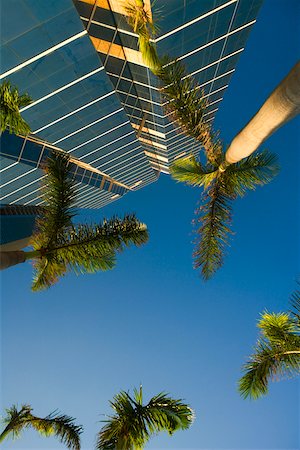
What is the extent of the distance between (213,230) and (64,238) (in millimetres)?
3105

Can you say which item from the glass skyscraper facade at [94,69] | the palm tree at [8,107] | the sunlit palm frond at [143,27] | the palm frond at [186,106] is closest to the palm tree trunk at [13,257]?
the palm tree at [8,107]

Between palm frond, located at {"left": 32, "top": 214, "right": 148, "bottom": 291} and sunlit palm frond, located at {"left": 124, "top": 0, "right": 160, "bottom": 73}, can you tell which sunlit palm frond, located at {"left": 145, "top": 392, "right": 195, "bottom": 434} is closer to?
palm frond, located at {"left": 32, "top": 214, "right": 148, "bottom": 291}

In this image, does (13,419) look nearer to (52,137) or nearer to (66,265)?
(66,265)

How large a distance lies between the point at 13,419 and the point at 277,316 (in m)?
7.25

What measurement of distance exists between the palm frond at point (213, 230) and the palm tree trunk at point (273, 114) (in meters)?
1.61

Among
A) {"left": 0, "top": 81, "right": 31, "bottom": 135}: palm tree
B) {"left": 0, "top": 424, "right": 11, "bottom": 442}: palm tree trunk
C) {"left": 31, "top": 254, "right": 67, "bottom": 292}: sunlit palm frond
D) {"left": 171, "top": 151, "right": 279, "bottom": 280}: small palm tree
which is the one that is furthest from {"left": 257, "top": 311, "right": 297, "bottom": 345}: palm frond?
{"left": 0, "top": 424, "right": 11, "bottom": 442}: palm tree trunk

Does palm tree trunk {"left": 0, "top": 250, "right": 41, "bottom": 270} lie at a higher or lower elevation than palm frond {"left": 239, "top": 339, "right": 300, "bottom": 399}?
higher

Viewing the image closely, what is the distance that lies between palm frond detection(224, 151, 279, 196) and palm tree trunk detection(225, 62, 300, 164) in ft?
4.28

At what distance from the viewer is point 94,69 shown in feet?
54.0

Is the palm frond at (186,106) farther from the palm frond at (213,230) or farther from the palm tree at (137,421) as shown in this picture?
the palm tree at (137,421)

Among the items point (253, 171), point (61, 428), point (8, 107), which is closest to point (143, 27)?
point (8, 107)

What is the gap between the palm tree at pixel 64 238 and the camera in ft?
21.1

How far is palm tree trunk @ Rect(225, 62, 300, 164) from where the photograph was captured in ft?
13.0

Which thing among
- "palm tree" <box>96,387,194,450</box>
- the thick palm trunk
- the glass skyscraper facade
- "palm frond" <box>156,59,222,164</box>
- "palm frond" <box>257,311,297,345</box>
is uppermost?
the glass skyscraper facade
